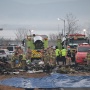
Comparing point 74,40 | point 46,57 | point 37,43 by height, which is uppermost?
point 74,40

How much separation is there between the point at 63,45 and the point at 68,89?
19.8 metres

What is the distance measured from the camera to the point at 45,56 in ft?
87.1

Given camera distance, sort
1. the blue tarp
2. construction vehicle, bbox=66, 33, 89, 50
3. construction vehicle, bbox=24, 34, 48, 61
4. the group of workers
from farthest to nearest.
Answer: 1. construction vehicle, bbox=66, 33, 89, 50
2. construction vehicle, bbox=24, 34, 48, 61
3. the group of workers
4. the blue tarp

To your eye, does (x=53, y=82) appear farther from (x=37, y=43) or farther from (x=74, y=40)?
(x=74, y=40)

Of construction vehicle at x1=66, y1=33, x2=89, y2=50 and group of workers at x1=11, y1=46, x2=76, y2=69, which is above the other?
construction vehicle at x1=66, y1=33, x2=89, y2=50

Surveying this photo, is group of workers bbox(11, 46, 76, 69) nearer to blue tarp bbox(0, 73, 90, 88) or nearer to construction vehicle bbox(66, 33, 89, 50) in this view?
construction vehicle bbox(66, 33, 89, 50)

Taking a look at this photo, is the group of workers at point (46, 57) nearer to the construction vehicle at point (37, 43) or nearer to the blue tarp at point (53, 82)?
the construction vehicle at point (37, 43)

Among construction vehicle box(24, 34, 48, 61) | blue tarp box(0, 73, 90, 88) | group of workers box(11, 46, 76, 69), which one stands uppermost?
construction vehicle box(24, 34, 48, 61)

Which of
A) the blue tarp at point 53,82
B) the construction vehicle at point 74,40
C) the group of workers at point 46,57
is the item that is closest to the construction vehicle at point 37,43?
the group of workers at point 46,57

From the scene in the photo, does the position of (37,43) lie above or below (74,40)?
below

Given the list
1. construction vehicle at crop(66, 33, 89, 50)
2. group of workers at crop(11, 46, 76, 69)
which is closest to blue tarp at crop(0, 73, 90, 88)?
group of workers at crop(11, 46, 76, 69)

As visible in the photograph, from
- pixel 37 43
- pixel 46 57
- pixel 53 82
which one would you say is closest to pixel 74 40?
pixel 37 43

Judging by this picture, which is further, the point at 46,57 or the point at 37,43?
the point at 37,43

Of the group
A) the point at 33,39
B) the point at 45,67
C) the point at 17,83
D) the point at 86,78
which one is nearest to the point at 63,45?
the point at 33,39
